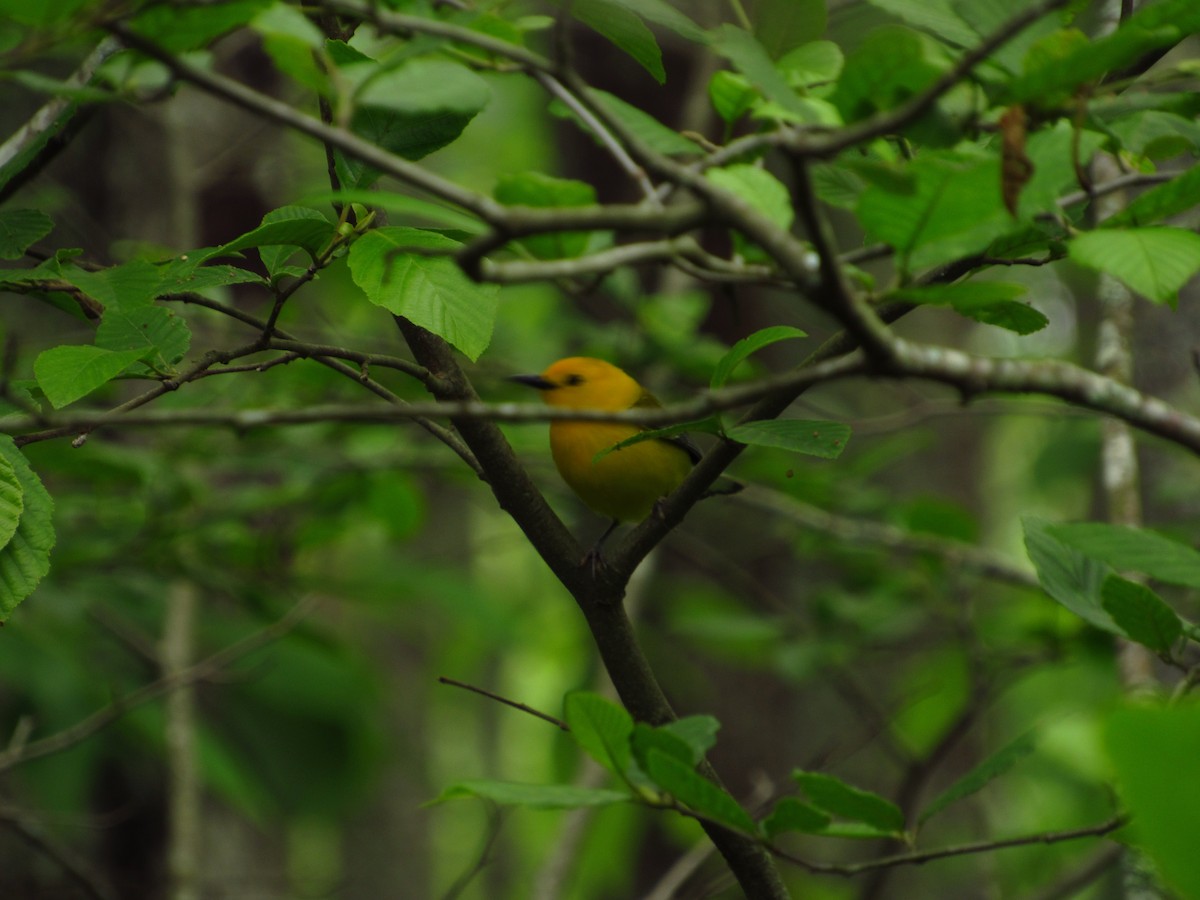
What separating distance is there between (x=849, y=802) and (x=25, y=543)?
135 cm

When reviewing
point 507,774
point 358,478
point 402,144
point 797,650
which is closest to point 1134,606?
point 402,144

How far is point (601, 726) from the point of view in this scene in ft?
4.90

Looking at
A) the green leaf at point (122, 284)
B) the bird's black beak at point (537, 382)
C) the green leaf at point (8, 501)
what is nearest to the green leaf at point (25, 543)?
the green leaf at point (8, 501)

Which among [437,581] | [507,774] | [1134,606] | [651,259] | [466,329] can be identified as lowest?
[507,774]

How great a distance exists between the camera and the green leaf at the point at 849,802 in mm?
1520

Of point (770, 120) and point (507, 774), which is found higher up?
point (770, 120)

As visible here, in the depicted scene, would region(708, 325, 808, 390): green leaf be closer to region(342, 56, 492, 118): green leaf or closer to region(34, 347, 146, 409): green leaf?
region(342, 56, 492, 118): green leaf

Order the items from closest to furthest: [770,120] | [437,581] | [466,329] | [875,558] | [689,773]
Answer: [689,773] < [770,120] < [466,329] < [875,558] < [437,581]

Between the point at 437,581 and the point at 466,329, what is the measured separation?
169 inches

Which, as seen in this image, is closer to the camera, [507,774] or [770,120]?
[770,120]

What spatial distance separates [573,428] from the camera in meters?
4.36

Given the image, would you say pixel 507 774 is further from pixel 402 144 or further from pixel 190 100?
pixel 402 144

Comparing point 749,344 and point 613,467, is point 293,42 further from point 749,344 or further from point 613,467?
point 613,467

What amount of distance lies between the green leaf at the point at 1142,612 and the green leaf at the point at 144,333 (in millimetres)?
1449
